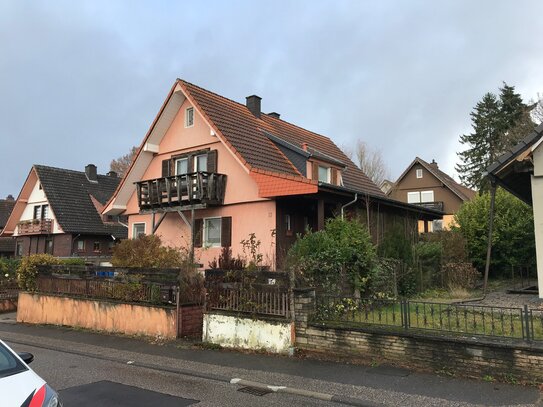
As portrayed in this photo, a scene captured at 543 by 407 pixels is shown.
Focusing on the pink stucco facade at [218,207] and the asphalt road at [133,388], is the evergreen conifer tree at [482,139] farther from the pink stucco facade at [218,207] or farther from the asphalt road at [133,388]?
the asphalt road at [133,388]

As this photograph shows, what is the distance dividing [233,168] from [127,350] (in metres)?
9.57

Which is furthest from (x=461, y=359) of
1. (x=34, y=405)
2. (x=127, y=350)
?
(x=127, y=350)

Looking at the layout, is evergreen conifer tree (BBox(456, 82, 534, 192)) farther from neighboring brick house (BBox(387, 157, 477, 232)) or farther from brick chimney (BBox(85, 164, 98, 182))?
brick chimney (BBox(85, 164, 98, 182))

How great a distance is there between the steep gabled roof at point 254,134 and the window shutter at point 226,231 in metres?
2.59

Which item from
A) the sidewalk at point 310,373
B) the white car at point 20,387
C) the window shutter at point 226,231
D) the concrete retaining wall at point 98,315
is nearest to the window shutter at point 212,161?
the window shutter at point 226,231

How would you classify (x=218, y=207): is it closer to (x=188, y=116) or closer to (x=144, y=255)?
(x=188, y=116)

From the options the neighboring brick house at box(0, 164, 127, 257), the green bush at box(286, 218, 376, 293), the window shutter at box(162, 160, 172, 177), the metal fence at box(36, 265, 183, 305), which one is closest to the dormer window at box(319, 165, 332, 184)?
the window shutter at box(162, 160, 172, 177)

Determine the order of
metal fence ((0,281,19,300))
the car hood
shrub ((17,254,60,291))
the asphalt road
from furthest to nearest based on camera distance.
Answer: metal fence ((0,281,19,300))
shrub ((17,254,60,291))
the asphalt road
the car hood

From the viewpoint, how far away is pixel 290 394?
714 cm

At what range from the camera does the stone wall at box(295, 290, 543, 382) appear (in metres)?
6.95

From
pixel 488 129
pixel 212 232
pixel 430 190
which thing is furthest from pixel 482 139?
pixel 212 232

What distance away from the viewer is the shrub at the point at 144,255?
13.8 metres

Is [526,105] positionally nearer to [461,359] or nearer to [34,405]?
[461,359]

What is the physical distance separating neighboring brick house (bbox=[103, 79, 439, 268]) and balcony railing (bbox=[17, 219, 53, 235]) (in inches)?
629
